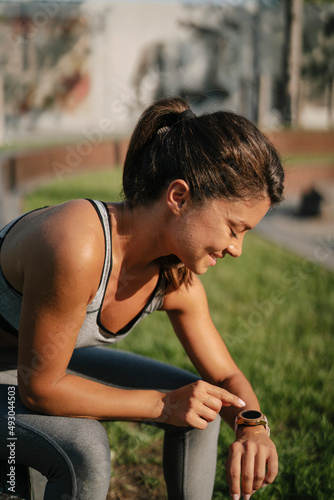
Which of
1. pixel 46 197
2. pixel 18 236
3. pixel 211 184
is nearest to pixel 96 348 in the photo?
pixel 18 236

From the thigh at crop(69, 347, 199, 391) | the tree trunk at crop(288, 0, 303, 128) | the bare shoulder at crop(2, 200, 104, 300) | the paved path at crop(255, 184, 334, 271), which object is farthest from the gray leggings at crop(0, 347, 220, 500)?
the tree trunk at crop(288, 0, 303, 128)

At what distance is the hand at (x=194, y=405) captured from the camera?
167 centimetres

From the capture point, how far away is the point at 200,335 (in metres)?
2.04

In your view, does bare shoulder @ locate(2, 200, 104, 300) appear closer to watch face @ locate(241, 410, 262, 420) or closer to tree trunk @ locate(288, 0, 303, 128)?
watch face @ locate(241, 410, 262, 420)

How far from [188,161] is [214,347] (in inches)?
28.1

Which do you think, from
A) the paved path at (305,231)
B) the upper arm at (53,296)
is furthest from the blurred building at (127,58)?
the upper arm at (53,296)

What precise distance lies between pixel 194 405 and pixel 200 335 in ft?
1.31

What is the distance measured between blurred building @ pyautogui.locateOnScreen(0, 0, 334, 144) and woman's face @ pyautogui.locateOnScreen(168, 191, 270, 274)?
25.2 m

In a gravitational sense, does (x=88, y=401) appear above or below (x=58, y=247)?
below

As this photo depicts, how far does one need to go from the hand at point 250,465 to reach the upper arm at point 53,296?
56cm

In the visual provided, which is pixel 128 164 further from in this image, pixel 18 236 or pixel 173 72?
pixel 173 72

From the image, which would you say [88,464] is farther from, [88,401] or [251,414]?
[251,414]

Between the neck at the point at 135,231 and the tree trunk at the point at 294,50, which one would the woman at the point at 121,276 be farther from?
the tree trunk at the point at 294,50

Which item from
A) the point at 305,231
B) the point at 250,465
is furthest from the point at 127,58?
the point at 250,465
